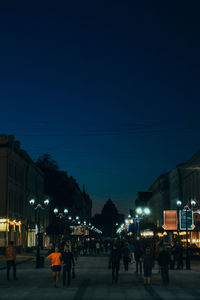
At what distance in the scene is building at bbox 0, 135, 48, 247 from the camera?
61125 millimetres

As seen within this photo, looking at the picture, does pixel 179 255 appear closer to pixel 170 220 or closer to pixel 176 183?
pixel 170 220

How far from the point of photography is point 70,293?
787 inches

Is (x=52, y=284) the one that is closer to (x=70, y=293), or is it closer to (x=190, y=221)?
(x=70, y=293)

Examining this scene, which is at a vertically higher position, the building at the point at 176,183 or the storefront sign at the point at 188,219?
the building at the point at 176,183

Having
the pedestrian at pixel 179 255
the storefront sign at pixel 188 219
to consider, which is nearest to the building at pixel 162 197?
the storefront sign at pixel 188 219

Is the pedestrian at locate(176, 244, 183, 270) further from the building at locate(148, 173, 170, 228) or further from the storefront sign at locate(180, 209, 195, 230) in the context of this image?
the building at locate(148, 173, 170, 228)

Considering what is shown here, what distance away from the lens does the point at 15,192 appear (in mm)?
67562

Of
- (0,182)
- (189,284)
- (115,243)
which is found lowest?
(189,284)

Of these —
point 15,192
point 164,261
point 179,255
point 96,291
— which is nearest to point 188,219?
point 179,255

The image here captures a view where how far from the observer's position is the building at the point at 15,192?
61125mm

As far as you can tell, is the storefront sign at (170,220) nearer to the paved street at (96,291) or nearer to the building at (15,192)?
the building at (15,192)

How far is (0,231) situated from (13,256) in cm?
3479

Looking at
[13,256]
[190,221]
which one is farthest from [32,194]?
[13,256]

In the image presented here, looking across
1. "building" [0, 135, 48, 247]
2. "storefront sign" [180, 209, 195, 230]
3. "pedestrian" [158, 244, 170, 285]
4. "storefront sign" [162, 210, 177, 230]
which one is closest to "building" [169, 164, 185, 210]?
"building" [0, 135, 48, 247]
